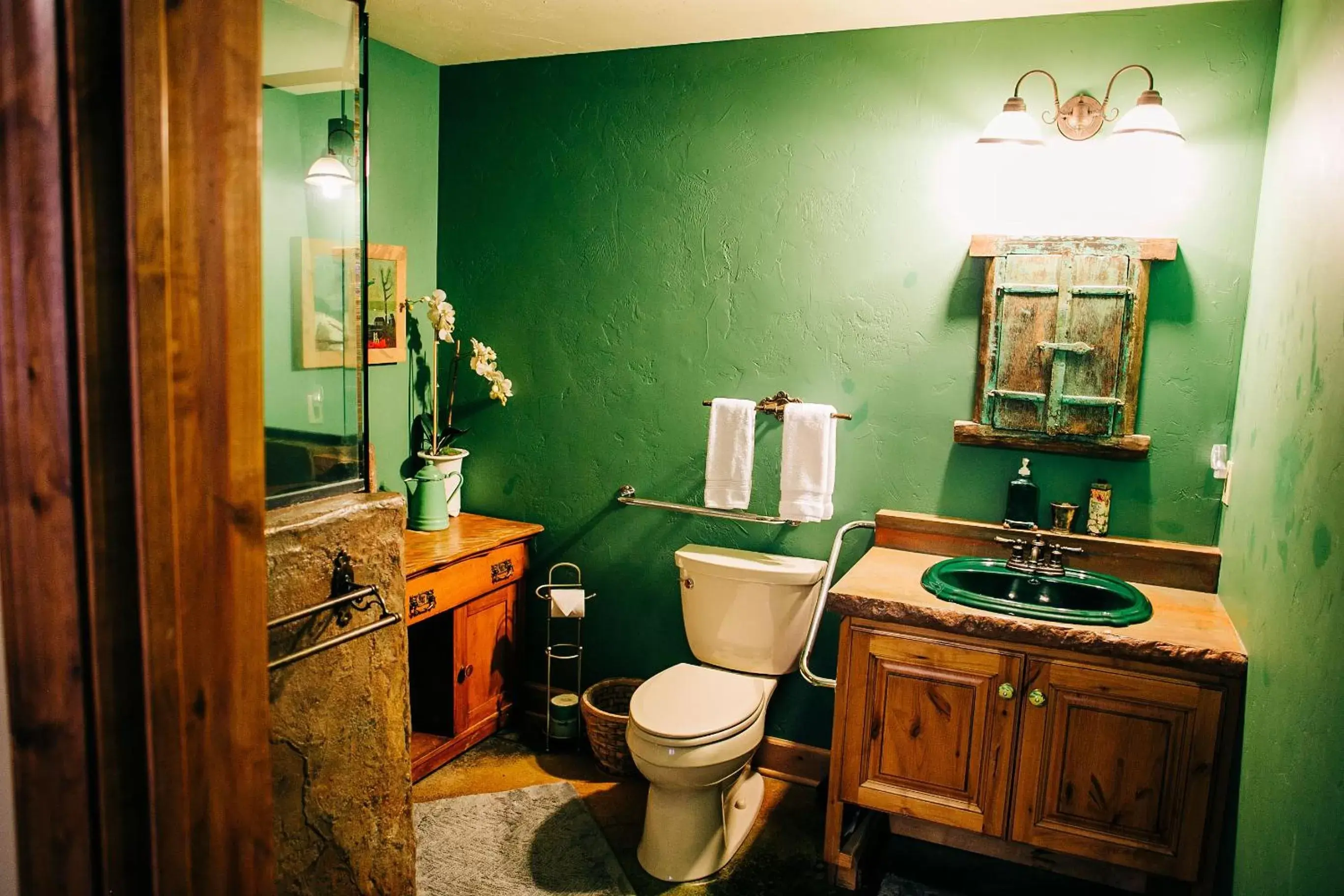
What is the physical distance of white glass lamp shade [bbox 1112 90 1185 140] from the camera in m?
2.19

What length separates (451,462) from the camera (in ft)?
10.4

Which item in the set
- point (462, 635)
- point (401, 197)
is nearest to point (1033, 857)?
point (462, 635)

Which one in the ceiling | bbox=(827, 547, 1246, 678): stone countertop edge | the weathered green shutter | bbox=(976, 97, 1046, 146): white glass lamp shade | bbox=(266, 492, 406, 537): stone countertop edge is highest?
the ceiling

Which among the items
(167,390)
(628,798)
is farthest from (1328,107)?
(628,798)

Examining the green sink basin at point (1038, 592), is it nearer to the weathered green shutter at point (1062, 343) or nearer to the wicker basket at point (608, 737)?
the weathered green shutter at point (1062, 343)

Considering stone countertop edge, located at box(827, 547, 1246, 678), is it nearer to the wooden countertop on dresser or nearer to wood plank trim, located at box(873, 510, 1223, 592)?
wood plank trim, located at box(873, 510, 1223, 592)

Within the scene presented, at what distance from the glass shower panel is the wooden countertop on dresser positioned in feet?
4.01

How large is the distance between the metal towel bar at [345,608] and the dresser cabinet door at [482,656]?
1.38 meters

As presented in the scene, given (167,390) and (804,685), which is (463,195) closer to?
(804,685)

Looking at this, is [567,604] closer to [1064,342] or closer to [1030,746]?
[1030,746]

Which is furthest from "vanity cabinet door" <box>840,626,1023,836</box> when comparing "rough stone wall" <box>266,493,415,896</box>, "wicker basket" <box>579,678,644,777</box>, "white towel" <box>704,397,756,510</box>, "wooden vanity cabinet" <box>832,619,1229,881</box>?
"rough stone wall" <box>266,493,415,896</box>

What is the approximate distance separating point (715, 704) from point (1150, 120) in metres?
1.90

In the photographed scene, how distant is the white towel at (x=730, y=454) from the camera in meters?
2.75

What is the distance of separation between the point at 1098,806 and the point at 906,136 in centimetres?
188
